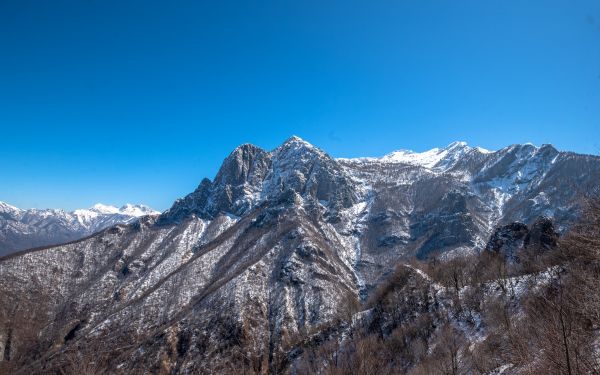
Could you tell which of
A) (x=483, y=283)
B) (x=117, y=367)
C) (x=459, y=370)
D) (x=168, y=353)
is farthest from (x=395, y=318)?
(x=117, y=367)

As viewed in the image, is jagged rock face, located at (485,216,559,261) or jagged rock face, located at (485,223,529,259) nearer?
jagged rock face, located at (485,216,559,261)

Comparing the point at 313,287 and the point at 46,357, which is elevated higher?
the point at 313,287

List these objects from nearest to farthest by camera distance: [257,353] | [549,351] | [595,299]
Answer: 1. [549,351]
2. [595,299]
3. [257,353]

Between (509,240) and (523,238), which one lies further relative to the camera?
(509,240)

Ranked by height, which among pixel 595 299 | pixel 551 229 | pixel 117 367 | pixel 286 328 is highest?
pixel 551 229

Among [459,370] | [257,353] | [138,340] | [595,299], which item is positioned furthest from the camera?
[138,340]

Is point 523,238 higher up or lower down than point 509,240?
higher up

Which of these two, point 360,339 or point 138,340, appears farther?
point 138,340

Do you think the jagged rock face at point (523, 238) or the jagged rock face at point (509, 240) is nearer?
the jagged rock face at point (523, 238)

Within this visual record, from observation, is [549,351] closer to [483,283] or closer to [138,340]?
[483,283]

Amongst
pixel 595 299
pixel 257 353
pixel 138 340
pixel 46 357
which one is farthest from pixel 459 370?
pixel 46 357
